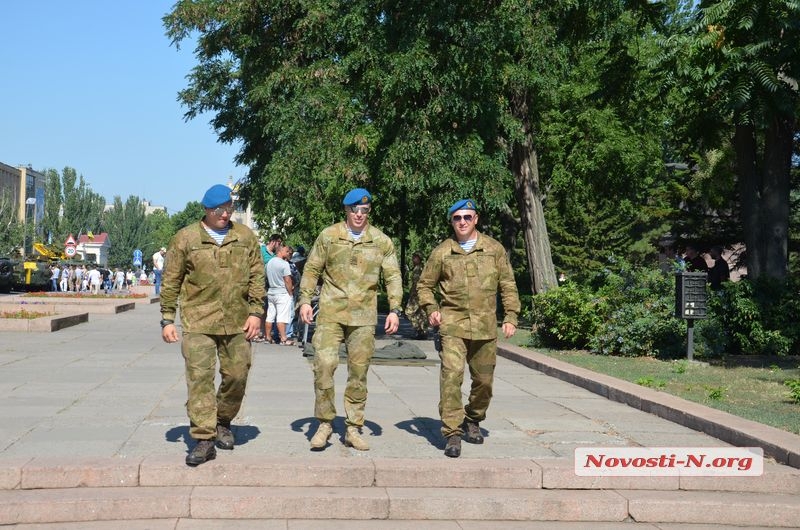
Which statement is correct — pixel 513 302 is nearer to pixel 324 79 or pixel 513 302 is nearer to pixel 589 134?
pixel 324 79

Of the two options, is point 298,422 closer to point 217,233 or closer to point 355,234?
point 355,234

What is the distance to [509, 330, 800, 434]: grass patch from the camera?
29.9 feet

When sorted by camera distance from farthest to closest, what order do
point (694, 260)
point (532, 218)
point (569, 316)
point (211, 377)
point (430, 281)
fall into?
point (532, 218) → point (694, 260) → point (569, 316) → point (430, 281) → point (211, 377)

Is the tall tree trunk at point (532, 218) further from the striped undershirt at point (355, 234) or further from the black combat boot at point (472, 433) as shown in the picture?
the striped undershirt at point (355, 234)

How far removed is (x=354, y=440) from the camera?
722cm

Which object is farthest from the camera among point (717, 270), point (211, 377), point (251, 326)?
point (717, 270)

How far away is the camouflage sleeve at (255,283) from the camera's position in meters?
7.01

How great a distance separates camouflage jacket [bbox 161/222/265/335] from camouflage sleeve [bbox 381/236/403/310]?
0.98 metres

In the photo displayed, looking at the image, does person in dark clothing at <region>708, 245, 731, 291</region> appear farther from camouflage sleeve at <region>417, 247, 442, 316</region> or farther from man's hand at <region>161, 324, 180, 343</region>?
man's hand at <region>161, 324, 180, 343</region>

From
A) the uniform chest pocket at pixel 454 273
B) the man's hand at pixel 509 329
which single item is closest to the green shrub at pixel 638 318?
the man's hand at pixel 509 329

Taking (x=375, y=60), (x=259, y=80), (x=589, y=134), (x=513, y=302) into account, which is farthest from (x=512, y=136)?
(x=513, y=302)

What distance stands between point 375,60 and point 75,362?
8.72 meters

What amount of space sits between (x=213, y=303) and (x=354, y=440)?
141 centimetres

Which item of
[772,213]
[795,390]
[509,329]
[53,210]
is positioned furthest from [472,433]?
[53,210]
